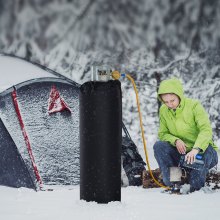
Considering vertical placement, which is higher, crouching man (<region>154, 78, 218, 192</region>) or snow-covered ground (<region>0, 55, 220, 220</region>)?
crouching man (<region>154, 78, 218, 192</region>)

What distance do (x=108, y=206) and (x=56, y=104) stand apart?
212 cm

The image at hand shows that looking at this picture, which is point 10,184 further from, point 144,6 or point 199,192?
point 144,6

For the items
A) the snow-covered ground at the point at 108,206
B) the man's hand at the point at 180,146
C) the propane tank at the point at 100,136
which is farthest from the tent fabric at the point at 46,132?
the propane tank at the point at 100,136

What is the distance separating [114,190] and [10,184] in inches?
66.1

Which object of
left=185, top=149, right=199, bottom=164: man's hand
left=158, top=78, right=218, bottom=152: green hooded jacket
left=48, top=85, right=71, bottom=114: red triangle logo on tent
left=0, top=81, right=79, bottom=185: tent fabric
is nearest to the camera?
left=185, top=149, right=199, bottom=164: man's hand

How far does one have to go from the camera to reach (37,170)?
5.69m

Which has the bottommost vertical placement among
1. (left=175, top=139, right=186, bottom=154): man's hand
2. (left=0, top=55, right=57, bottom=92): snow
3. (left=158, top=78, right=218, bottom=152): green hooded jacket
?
(left=175, top=139, right=186, bottom=154): man's hand

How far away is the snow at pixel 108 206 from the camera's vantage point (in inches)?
154

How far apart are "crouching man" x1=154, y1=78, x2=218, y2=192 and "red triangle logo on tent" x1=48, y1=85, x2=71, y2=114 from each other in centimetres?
111

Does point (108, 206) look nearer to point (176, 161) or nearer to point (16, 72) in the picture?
point (176, 161)

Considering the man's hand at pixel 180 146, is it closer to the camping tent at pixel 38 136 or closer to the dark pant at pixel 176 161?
the dark pant at pixel 176 161

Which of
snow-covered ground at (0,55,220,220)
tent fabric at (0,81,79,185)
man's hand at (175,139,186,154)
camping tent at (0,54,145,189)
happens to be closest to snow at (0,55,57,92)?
camping tent at (0,54,145,189)

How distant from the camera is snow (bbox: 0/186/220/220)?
3922 mm

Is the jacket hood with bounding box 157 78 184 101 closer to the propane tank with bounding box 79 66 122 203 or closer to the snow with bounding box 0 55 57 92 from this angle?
the propane tank with bounding box 79 66 122 203
